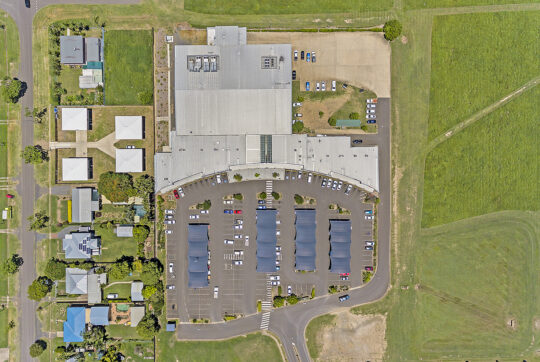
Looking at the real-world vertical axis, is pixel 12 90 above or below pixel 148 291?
above

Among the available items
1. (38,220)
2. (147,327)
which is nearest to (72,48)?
(38,220)

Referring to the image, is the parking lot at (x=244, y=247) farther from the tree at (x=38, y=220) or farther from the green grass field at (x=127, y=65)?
the tree at (x=38, y=220)

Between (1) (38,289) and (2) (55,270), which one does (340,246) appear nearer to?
(2) (55,270)

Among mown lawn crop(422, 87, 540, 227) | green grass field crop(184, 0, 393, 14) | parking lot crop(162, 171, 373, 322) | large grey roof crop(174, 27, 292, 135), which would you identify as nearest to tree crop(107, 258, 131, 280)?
parking lot crop(162, 171, 373, 322)

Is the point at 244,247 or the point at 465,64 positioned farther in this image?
the point at 244,247

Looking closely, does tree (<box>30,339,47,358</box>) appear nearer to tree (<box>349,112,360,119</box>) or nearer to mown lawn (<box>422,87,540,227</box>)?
tree (<box>349,112,360,119</box>)

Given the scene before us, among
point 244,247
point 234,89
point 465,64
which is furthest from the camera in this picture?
point 244,247
